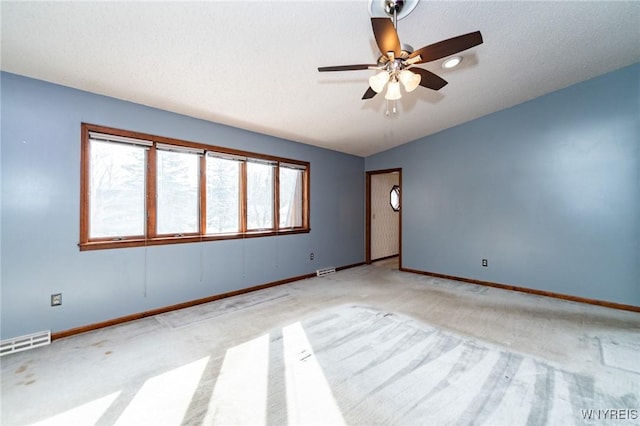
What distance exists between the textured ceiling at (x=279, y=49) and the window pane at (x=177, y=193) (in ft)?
2.06

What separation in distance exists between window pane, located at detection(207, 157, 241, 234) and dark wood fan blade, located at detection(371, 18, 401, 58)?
9.21 feet

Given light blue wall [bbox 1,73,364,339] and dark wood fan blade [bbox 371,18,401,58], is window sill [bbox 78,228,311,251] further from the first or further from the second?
dark wood fan blade [bbox 371,18,401,58]

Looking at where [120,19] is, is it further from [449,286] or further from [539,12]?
[449,286]

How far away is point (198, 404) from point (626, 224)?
17.2 ft

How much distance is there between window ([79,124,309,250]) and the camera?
2918 mm

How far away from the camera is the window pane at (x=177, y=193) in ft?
11.0

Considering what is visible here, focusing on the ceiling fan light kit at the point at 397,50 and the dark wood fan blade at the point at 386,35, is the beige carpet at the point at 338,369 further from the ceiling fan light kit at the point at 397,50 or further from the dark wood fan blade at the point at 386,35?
the dark wood fan blade at the point at 386,35

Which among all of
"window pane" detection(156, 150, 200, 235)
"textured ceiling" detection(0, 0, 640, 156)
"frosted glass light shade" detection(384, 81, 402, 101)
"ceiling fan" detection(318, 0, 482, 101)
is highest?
"textured ceiling" detection(0, 0, 640, 156)

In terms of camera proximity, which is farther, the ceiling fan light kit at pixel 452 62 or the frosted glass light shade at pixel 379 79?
the ceiling fan light kit at pixel 452 62

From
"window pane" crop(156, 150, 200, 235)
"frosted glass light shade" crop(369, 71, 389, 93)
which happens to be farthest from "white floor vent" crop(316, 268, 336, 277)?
"frosted glass light shade" crop(369, 71, 389, 93)

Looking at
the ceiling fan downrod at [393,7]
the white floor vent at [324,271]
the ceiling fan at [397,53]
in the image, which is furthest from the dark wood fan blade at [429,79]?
the white floor vent at [324,271]

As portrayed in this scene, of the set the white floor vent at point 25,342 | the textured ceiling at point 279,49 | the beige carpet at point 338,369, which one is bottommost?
the beige carpet at point 338,369

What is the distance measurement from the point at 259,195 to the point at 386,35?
314 cm

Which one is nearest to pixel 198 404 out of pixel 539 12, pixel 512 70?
pixel 539 12
